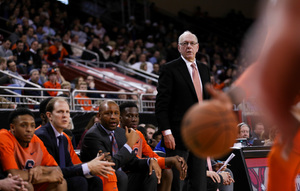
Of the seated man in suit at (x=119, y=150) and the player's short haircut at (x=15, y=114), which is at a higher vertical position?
the player's short haircut at (x=15, y=114)

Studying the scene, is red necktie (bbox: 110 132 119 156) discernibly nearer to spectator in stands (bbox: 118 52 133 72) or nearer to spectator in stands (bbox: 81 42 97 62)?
spectator in stands (bbox: 81 42 97 62)

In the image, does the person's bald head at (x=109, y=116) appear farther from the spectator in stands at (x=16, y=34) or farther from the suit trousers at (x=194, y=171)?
the spectator in stands at (x=16, y=34)

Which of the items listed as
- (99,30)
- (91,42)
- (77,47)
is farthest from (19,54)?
(99,30)

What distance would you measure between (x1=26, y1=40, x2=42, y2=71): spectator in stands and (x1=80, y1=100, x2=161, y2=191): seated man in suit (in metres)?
6.84

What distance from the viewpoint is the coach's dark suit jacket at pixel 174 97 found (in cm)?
428

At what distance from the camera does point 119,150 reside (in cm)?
464

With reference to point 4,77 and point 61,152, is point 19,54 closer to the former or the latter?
point 4,77

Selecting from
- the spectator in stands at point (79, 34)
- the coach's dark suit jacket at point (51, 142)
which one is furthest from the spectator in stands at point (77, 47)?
the coach's dark suit jacket at point (51, 142)

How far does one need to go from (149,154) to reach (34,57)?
276 inches

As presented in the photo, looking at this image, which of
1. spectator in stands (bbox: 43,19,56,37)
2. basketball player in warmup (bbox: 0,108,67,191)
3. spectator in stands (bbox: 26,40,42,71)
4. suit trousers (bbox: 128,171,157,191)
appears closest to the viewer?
basketball player in warmup (bbox: 0,108,67,191)

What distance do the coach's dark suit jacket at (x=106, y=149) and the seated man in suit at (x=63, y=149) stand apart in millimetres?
204

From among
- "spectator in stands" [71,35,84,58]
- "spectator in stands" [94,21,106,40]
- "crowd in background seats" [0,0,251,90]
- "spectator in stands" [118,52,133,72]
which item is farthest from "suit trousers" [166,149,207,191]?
"spectator in stands" [94,21,106,40]

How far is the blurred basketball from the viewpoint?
188 centimetres

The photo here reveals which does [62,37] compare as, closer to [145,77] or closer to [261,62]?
[145,77]
